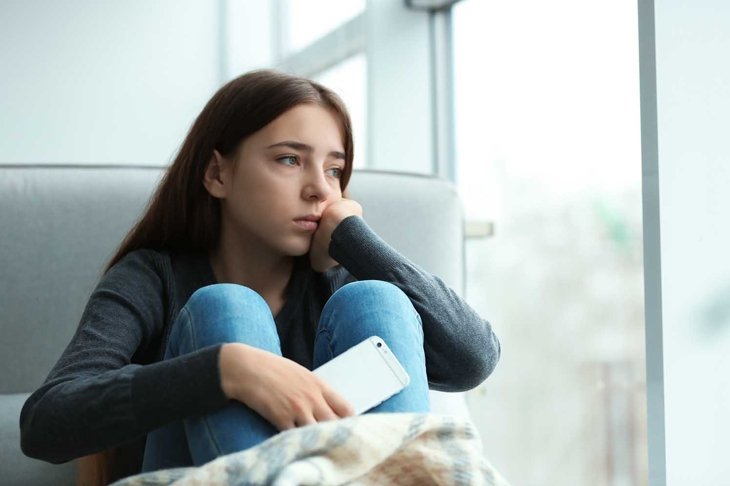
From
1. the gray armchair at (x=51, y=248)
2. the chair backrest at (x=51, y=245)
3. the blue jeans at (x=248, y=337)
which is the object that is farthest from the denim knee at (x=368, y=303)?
the chair backrest at (x=51, y=245)

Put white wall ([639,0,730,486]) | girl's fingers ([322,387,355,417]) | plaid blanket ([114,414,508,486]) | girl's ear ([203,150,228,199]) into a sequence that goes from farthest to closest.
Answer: white wall ([639,0,730,486])
girl's ear ([203,150,228,199])
girl's fingers ([322,387,355,417])
plaid blanket ([114,414,508,486])

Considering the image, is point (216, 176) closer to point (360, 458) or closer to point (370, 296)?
point (370, 296)

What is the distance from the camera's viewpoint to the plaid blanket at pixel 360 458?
691mm

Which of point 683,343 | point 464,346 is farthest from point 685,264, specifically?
point 464,346

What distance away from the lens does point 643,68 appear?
1351mm

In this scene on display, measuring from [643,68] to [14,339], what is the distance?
1013 mm

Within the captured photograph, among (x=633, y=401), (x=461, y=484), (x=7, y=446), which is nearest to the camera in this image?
(x=461, y=484)

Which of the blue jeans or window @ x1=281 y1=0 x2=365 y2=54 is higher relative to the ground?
window @ x1=281 y1=0 x2=365 y2=54

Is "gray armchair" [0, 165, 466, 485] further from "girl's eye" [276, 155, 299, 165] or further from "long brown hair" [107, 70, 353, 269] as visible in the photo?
"girl's eye" [276, 155, 299, 165]

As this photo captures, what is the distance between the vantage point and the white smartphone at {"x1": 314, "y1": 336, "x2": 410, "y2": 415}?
855 millimetres

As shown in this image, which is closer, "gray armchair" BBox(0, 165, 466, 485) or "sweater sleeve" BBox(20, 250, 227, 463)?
"sweater sleeve" BBox(20, 250, 227, 463)

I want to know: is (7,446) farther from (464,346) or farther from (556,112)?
(556,112)

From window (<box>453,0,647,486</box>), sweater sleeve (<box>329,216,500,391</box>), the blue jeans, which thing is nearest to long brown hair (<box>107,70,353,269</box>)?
sweater sleeve (<box>329,216,500,391</box>)

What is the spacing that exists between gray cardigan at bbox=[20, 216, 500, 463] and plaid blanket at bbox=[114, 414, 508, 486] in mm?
89
